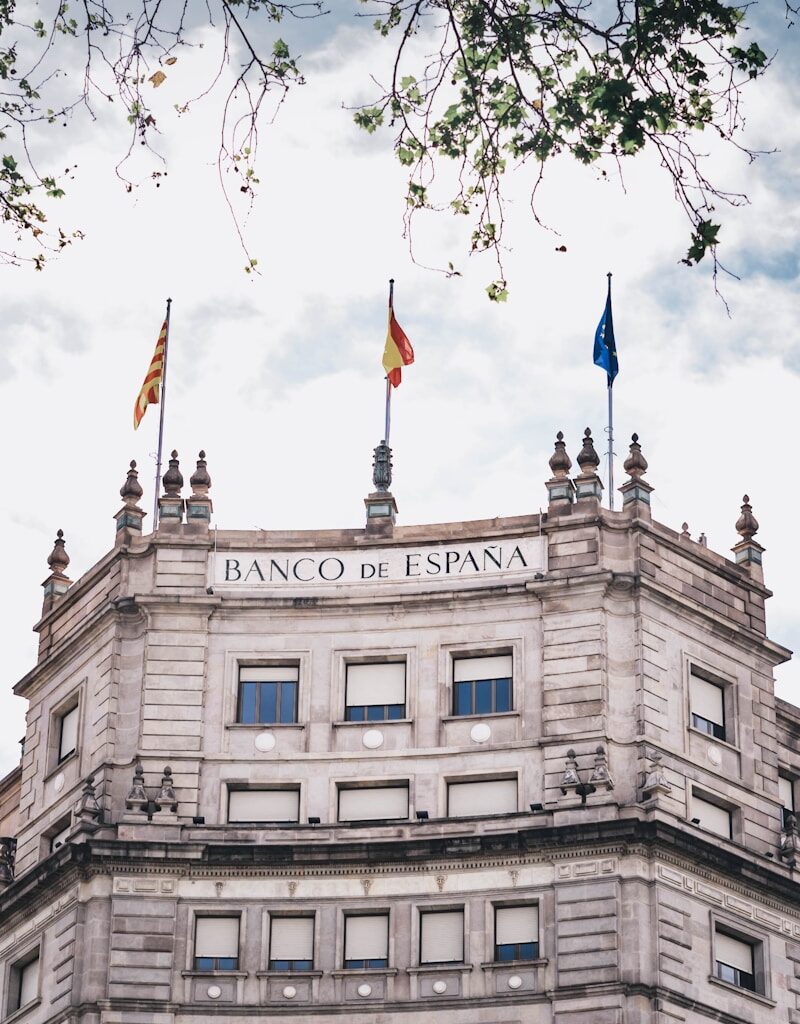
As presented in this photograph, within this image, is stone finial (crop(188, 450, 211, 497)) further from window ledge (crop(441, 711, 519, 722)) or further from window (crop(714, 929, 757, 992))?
window (crop(714, 929, 757, 992))

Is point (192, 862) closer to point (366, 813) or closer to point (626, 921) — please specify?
point (366, 813)

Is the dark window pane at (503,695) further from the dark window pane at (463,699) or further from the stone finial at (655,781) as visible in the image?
the stone finial at (655,781)

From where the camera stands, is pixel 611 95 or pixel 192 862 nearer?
pixel 611 95

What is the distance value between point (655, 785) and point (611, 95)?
1617 inches

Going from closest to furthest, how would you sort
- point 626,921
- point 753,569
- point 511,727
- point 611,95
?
point 611,95 → point 626,921 → point 511,727 → point 753,569

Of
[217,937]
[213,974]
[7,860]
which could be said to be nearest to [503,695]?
[217,937]

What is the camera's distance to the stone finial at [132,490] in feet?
239

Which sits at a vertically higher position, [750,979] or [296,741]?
[296,741]

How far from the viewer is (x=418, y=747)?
67.7 meters

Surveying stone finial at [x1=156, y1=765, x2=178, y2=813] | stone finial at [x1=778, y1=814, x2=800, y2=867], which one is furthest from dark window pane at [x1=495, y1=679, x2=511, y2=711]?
stone finial at [x1=156, y1=765, x2=178, y2=813]

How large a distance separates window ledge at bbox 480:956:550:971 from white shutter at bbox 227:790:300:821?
7.34m

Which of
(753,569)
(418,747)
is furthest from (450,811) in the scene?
(753,569)

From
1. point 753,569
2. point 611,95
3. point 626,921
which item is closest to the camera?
point 611,95

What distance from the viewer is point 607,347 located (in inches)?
2894
